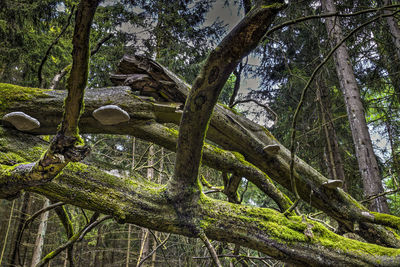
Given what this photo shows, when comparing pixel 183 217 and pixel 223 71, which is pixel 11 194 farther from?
pixel 223 71

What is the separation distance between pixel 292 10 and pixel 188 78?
3922 millimetres

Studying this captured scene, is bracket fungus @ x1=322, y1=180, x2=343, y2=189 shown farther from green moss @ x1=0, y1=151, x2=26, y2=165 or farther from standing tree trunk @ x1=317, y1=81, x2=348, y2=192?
green moss @ x1=0, y1=151, x2=26, y2=165

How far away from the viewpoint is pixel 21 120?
2186mm

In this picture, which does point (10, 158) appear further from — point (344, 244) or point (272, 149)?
point (344, 244)

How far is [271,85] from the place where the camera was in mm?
10031

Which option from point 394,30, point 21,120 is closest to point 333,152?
point 394,30

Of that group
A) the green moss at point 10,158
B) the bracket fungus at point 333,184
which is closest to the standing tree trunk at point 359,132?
the bracket fungus at point 333,184

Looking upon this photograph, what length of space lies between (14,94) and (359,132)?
588cm

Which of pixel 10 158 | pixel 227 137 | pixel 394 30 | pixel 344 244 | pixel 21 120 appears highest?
pixel 394 30

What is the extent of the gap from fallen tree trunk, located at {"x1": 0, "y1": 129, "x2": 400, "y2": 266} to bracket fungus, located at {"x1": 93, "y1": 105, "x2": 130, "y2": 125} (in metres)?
0.49

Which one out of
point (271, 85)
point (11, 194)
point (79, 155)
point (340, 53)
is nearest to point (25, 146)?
point (11, 194)

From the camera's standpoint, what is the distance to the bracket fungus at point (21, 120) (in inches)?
84.3

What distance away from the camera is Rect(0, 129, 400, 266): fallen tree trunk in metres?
1.92

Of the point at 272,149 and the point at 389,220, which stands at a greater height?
the point at 272,149
